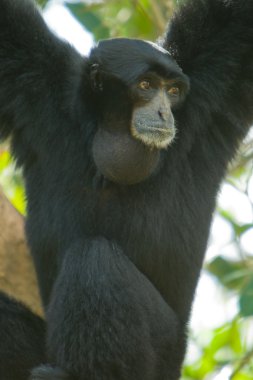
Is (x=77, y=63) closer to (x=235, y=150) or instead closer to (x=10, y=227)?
(x=235, y=150)

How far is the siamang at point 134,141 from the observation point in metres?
6.72

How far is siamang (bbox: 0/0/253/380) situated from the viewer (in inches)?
265

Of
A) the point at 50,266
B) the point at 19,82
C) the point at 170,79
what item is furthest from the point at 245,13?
the point at 50,266

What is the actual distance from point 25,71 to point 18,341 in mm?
2237

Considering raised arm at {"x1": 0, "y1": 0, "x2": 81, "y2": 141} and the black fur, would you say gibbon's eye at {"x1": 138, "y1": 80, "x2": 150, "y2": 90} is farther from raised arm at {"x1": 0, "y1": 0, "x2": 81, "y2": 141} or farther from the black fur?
the black fur

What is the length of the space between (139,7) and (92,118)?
241 cm

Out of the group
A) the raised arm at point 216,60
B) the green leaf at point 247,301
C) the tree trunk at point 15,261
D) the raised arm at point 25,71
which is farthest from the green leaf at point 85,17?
the green leaf at point 247,301

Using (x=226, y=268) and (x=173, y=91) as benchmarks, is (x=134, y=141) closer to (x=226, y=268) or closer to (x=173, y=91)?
(x=173, y=91)

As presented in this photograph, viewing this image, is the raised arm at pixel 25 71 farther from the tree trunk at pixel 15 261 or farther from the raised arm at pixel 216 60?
the tree trunk at pixel 15 261

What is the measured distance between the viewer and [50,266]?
7090 millimetres

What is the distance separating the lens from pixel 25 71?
7008 millimetres

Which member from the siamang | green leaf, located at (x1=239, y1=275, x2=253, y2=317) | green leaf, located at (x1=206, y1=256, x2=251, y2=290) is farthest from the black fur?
green leaf, located at (x1=206, y1=256, x2=251, y2=290)

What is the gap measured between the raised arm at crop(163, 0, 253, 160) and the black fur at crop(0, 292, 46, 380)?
2147 millimetres

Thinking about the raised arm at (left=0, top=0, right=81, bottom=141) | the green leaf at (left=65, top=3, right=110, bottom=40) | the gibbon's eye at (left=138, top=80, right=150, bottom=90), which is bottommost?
the gibbon's eye at (left=138, top=80, right=150, bottom=90)
